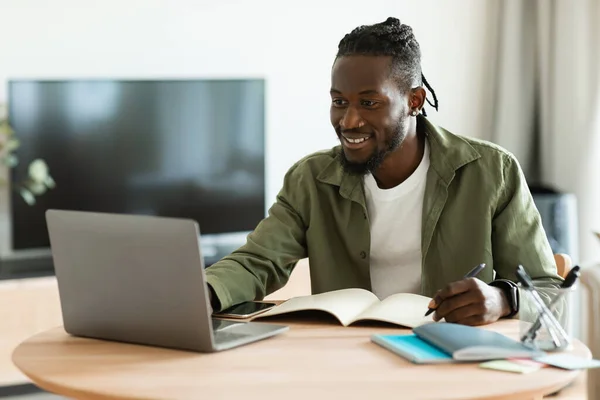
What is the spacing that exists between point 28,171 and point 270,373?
102 inches

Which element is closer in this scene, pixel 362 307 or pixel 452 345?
pixel 452 345

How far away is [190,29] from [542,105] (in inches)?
64.5

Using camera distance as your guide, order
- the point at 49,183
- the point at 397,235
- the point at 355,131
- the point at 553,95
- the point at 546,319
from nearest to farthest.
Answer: the point at 546,319, the point at 355,131, the point at 397,235, the point at 49,183, the point at 553,95

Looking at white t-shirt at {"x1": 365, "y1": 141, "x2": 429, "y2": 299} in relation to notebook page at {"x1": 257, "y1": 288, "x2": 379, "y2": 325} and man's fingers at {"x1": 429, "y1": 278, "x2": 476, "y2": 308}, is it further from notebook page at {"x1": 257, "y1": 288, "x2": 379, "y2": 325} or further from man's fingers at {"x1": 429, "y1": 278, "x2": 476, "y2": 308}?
man's fingers at {"x1": 429, "y1": 278, "x2": 476, "y2": 308}

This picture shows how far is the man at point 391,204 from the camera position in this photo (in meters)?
2.00

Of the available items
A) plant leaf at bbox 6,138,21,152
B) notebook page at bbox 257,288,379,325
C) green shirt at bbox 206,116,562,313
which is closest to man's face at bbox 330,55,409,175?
green shirt at bbox 206,116,562,313

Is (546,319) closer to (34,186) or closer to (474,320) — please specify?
(474,320)

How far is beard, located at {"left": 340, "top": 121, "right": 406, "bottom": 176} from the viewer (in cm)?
206

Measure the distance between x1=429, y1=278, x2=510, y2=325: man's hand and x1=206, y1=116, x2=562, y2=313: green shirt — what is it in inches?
11.0

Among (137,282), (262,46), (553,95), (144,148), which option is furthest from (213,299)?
(553,95)

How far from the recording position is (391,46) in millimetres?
2092

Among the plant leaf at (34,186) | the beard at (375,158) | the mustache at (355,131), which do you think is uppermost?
the mustache at (355,131)

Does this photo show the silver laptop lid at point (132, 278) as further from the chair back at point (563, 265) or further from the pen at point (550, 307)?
the chair back at point (563, 265)

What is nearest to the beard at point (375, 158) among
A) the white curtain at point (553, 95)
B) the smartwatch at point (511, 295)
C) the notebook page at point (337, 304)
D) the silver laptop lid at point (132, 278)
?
the notebook page at point (337, 304)
